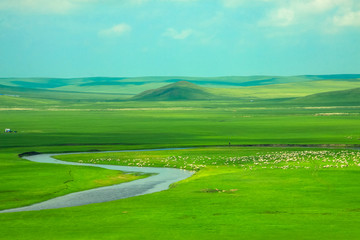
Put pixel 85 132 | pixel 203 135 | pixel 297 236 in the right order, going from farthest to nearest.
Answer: pixel 85 132 < pixel 203 135 < pixel 297 236

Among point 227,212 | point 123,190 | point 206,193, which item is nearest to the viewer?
point 227,212

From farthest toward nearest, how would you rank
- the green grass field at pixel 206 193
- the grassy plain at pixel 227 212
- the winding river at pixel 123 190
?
the winding river at pixel 123 190 < the green grass field at pixel 206 193 < the grassy plain at pixel 227 212

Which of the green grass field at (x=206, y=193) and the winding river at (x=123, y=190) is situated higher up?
the green grass field at (x=206, y=193)

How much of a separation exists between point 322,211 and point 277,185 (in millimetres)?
10199

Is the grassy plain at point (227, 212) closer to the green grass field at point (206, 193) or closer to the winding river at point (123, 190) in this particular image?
the green grass field at point (206, 193)

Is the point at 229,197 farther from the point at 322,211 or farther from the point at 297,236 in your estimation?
the point at 297,236

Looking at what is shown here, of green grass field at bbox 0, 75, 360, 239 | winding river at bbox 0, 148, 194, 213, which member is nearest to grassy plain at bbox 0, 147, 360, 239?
green grass field at bbox 0, 75, 360, 239

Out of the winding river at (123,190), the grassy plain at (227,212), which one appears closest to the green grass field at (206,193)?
the grassy plain at (227,212)

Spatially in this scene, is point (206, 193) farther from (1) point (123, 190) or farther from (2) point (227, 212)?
(1) point (123, 190)

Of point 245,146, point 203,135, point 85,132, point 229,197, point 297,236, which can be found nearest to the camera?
point 297,236

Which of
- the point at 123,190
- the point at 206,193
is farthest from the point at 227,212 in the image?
the point at 123,190

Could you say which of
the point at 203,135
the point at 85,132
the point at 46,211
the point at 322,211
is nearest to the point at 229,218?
the point at 322,211

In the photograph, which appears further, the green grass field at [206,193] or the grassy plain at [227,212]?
the green grass field at [206,193]

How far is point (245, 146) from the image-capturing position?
77.1 meters
